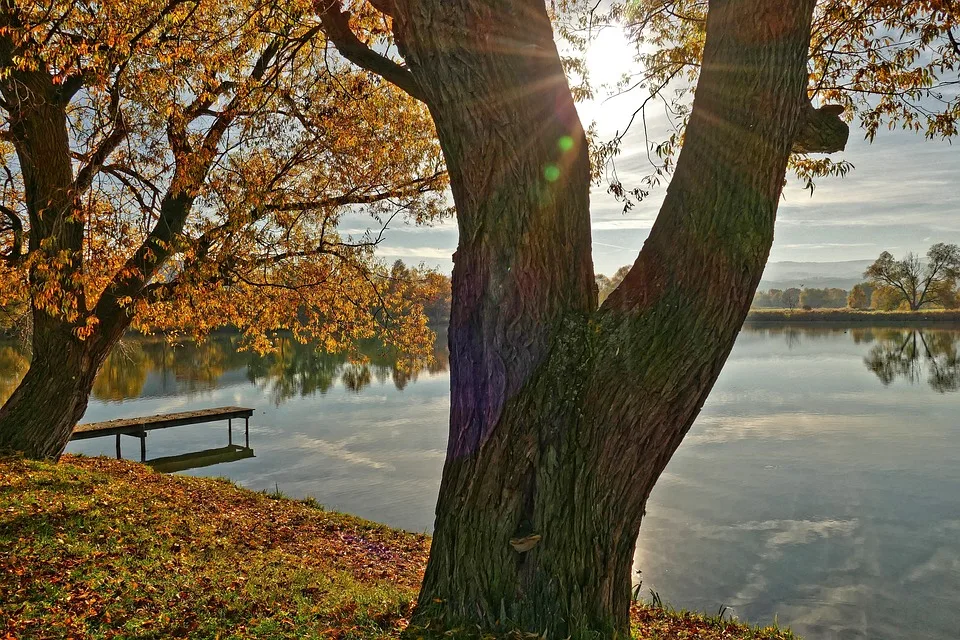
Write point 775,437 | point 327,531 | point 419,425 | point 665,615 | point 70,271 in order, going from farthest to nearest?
1. point 419,425
2. point 775,437
3. point 327,531
4. point 70,271
5. point 665,615

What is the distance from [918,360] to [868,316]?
40517 mm

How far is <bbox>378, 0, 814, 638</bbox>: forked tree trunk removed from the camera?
9.59 ft

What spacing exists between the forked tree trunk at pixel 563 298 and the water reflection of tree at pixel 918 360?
75.6 ft

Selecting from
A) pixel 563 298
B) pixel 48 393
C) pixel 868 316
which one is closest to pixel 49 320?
pixel 48 393

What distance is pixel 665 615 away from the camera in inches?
206

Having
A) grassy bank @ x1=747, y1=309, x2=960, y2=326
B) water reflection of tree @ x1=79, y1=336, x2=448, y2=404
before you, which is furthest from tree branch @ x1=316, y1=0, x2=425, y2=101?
grassy bank @ x1=747, y1=309, x2=960, y2=326

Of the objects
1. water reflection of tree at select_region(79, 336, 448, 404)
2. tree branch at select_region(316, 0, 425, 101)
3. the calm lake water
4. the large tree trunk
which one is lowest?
the calm lake water

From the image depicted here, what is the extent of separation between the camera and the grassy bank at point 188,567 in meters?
3.63

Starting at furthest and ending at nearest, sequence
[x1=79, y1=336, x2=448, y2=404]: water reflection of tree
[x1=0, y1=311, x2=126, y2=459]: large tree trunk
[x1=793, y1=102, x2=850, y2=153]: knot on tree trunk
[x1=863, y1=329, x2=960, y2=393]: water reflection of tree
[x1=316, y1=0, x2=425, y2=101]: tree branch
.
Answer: [x1=863, y1=329, x2=960, y2=393]: water reflection of tree < [x1=79, y1=336, x2=448, y2=404]: water reflection of tree < [x1=0, y1=311, x2=126, y2=459]: large tree trunk < [x1=316, y1=0, x2=425, y2=101]: tree branch < [x1=793, y1=102, x2=850, y2=153]: knot on tree trunk

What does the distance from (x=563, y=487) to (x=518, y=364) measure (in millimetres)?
670

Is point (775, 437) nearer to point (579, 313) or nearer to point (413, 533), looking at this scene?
point (413, 533)

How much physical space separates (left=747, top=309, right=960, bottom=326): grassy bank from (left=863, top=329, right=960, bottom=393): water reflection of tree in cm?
2105

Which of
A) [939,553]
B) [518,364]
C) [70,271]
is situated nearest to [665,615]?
[518,364]

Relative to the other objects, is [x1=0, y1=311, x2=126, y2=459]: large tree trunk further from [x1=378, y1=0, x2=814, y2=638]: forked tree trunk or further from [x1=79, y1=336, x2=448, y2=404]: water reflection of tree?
[x1=79, y1=336, x2=448, y2=404]: water reflection of tree
